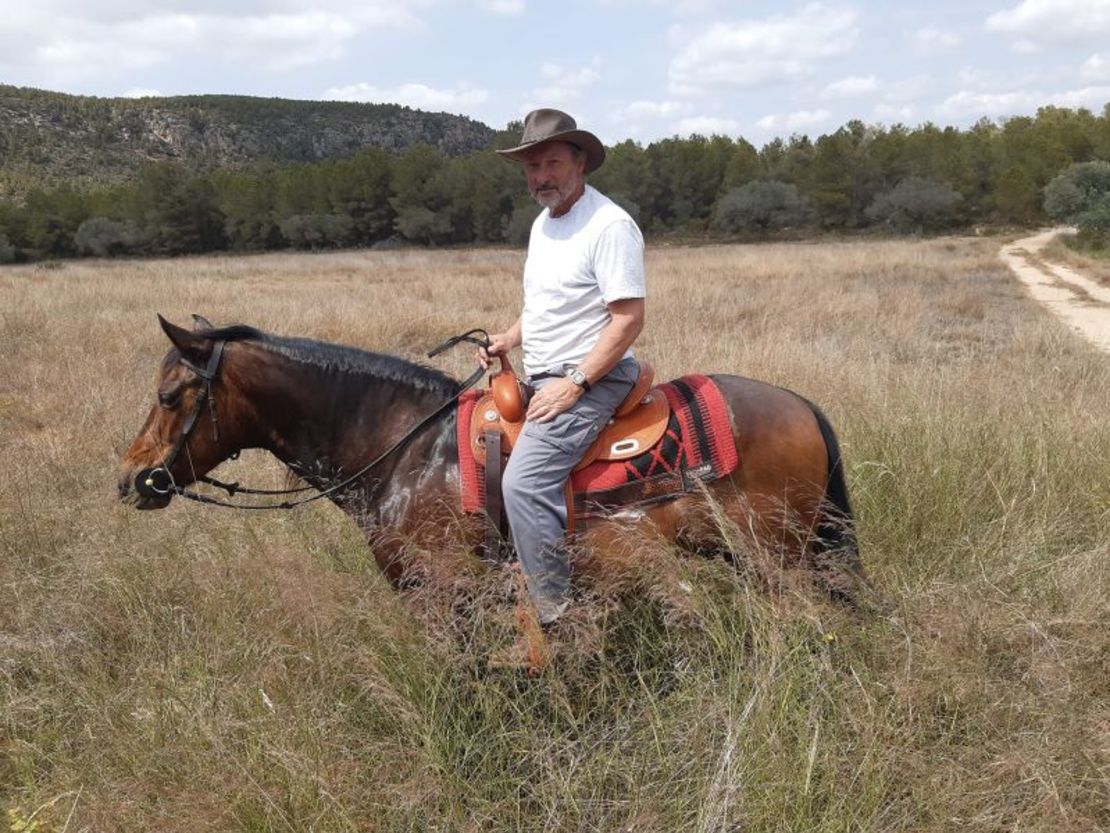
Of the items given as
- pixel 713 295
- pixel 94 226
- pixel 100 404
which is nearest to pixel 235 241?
pixel 94 226

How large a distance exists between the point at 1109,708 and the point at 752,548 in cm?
125

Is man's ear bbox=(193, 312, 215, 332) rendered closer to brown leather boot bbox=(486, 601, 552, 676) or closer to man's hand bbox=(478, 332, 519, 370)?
man's hand bbox=(478, 332, 519, 370)

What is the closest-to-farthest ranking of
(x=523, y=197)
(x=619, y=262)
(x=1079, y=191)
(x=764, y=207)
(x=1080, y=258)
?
(x=619, y=262) < (x=1080, y=258) < (x=1079, y=191) < (x=764, y=207) < (x=523, y=197)

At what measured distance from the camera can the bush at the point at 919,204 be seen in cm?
5644

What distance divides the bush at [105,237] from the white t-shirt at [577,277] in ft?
212

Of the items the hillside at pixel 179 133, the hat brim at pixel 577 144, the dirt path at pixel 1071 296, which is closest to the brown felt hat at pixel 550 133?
the hat brim at pixel 577 144

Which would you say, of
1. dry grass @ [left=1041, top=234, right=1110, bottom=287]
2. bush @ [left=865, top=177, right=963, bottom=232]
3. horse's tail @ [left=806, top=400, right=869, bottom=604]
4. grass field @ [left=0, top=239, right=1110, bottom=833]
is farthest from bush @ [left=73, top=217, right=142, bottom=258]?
horse's tail @ [left=806, top=400, right=869, bottom=604]

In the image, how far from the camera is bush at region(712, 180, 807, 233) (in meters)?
60.9

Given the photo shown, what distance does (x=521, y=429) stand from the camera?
3.00 meters

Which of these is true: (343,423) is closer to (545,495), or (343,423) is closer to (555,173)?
(545,495)

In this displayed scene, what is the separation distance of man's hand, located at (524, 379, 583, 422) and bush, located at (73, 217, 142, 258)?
213ft

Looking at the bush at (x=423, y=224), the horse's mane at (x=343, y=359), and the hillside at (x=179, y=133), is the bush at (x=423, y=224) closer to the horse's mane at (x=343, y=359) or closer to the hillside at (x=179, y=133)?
the hillside at (x=179, y=133)

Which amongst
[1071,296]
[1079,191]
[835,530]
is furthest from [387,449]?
[1079,191]

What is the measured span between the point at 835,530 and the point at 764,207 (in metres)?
62.8
